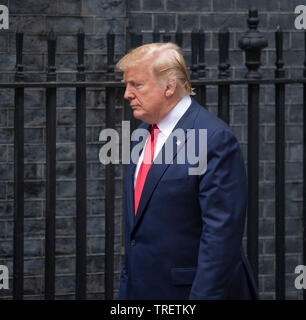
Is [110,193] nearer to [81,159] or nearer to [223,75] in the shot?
[81,159]

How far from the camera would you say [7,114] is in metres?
6.58

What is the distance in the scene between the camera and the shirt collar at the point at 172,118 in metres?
3.97

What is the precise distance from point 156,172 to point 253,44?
146 cm

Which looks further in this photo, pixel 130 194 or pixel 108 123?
pixel 108 123

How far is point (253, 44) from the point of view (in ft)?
16.6

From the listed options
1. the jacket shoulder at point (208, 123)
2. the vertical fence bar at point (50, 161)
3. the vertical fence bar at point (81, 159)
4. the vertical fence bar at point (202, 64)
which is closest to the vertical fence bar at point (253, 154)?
the vertical fence bar at point (202, 64)

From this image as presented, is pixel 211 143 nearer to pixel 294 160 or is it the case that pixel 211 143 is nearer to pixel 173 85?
pixel 173 85

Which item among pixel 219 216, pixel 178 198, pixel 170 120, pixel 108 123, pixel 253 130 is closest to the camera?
pixel 219 216

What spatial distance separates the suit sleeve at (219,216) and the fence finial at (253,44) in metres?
1.37

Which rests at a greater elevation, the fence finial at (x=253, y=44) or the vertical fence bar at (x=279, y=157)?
the fence finial at (x=253, y=44)

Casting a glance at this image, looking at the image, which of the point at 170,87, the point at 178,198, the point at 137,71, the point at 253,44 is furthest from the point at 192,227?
the point at 253,44

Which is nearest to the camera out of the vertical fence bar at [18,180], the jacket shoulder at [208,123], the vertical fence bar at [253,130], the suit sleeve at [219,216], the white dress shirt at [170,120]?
the suit sleeve at [219,216]

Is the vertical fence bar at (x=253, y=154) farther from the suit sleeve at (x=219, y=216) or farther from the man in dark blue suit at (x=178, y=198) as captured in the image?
the suit sleeve at (x=219, y=216)

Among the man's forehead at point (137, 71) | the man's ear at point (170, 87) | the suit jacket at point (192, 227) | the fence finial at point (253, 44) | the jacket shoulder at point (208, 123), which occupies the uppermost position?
the fence finial at point (253, 44)
